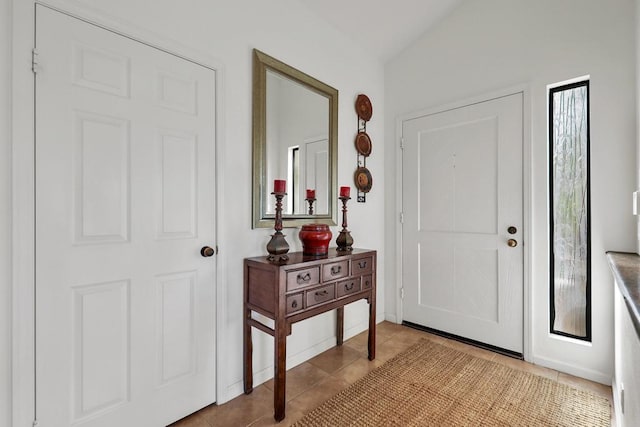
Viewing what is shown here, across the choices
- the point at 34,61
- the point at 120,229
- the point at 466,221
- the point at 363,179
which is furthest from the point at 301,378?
the point at 34,61

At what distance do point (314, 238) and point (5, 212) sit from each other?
147 cm

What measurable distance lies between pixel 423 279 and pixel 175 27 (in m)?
2.69

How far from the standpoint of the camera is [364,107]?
2834mm

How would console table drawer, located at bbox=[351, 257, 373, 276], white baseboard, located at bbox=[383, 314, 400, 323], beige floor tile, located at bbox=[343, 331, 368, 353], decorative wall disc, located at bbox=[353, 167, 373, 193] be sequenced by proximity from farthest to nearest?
white baseboard, located at bbox=[383, 314, 400, 323], decorative wall disc, located at bbox=[353, 167, 373, 193], beige floor tile, located at bbox=[343, 331, 368, 353], console table drawer, located at bbox=[351, 257, 373, 276]

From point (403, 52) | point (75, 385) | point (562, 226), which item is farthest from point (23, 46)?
point (562, 226)

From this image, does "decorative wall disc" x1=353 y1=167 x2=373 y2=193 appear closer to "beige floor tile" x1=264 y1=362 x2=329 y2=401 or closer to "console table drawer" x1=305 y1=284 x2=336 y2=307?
"console table drawer" x1=305 y1=284 x2=336 y2=307

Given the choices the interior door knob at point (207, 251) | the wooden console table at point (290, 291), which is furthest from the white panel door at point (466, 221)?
the interior door knob at point (207, 251)

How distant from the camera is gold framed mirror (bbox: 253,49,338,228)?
1.97 meters

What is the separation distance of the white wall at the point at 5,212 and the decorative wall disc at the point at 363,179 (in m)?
2.22

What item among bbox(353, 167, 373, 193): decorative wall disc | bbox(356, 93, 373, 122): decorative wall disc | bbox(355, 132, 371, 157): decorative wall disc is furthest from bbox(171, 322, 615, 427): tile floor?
bbox(356, 93, 373, 122): decorative wall disc

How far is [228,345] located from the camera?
6.01 feet

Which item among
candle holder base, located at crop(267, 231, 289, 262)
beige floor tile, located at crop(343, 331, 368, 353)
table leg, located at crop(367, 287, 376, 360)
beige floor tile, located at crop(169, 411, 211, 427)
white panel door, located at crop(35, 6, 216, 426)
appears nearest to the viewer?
white panel door, located at crop(35, 6, 216, 426)

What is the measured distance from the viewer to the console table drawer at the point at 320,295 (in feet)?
6.01

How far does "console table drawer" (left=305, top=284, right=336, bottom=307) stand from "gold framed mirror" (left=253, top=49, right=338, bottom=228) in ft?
1.72
